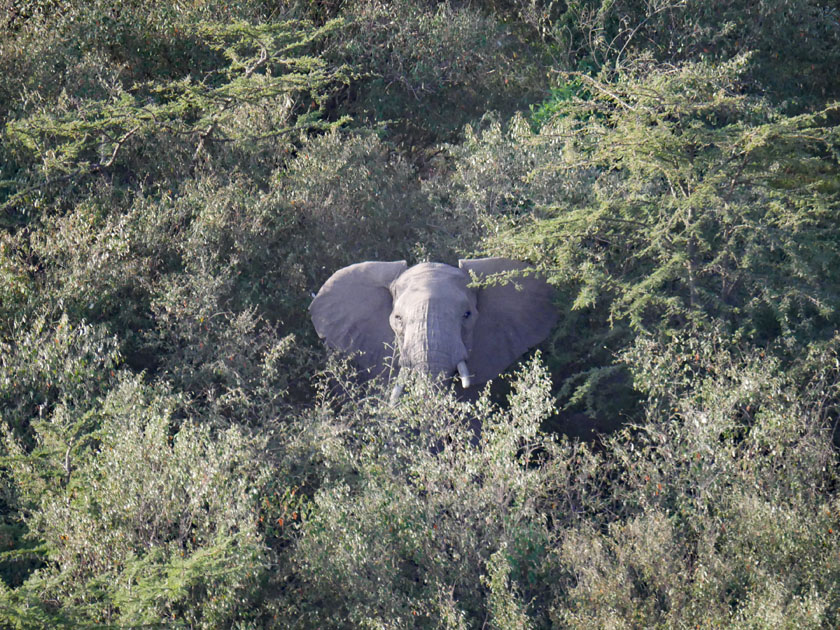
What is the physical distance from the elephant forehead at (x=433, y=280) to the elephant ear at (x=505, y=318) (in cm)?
19

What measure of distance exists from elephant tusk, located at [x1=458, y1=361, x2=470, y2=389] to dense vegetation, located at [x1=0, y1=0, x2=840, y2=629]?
527mm

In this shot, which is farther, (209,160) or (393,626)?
(209,160)

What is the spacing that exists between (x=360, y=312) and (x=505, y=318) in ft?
4.85

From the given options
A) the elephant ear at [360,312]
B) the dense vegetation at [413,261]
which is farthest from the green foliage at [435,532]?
the elephant ear at [360,312]

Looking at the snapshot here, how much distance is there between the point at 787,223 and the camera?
1012cm

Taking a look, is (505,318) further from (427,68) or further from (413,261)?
(427,68)

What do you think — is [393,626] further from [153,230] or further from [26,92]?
[26,92]

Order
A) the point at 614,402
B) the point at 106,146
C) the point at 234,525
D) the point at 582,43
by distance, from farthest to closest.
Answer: the point at 582,43
the point at 106,146
the point at 614,402
the point at 234,525

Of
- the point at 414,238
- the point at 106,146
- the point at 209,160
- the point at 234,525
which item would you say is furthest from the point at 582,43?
the point at 234,525

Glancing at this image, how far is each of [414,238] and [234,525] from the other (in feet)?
17.8

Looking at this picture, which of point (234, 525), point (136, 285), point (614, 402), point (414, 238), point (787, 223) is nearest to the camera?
point (234, 525)

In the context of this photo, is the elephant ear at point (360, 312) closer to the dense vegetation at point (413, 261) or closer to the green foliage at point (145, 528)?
the dense vegetation at point (413, 261)

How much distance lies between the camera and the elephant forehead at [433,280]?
1071cm

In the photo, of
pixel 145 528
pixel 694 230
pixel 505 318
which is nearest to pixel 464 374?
pixel 505 318
